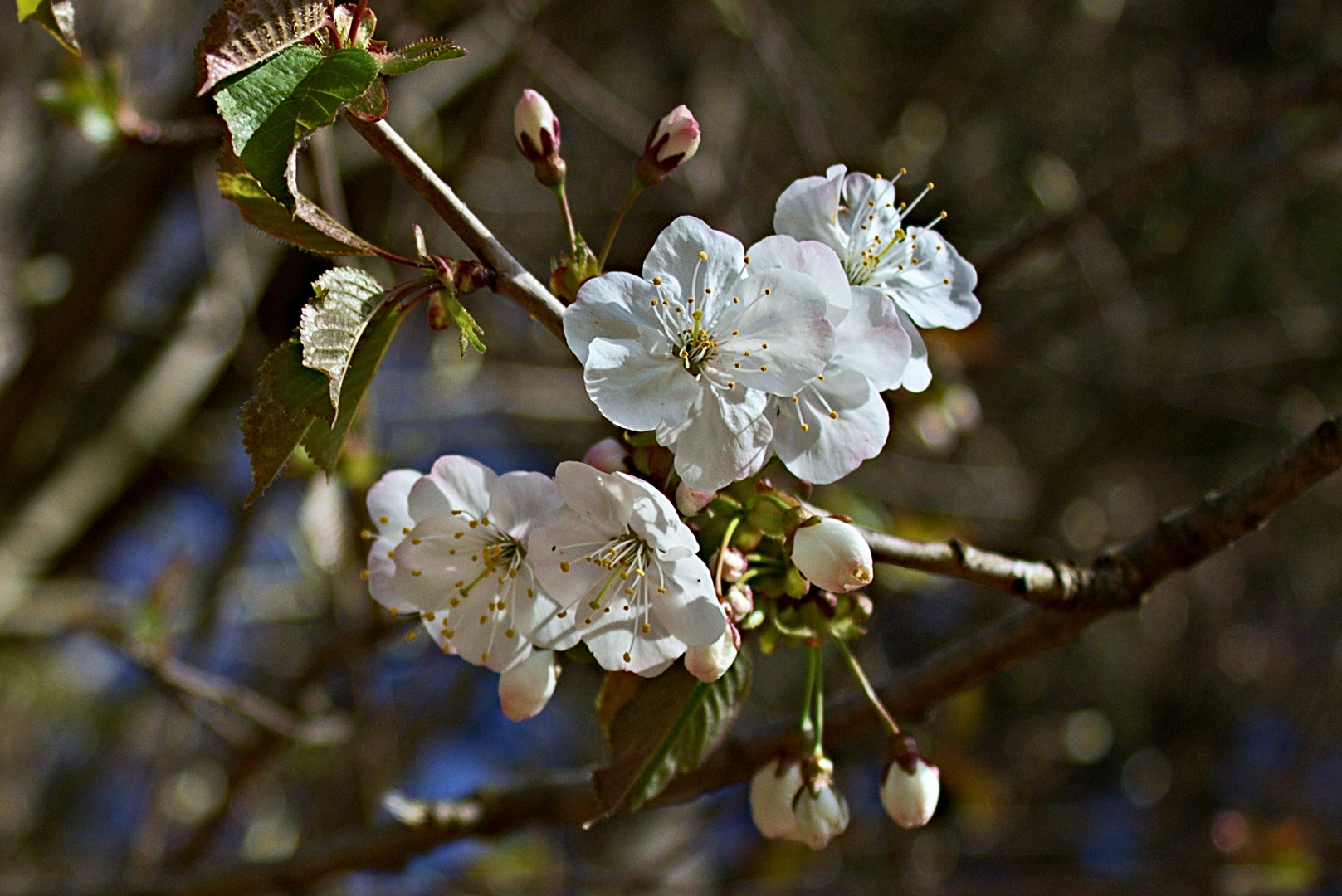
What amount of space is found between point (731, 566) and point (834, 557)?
13 centimetres

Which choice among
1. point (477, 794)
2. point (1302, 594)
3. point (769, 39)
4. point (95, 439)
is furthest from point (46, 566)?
point (1302, 594)

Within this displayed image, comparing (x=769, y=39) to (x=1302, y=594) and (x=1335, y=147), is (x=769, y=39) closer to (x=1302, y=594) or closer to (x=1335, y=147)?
(x=1335, y=147)

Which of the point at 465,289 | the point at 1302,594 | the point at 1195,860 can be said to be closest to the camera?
the point at 465,289

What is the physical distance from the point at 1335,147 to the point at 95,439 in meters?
3.64

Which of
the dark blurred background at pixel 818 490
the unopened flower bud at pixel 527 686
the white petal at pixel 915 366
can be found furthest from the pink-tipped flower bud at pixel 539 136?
the dark blurred background at pixel 818 490

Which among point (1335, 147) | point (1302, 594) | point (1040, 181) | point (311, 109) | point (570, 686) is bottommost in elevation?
point (570, 686)

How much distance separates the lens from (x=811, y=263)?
106cm

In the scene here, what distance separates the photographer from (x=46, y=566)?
10.9ft

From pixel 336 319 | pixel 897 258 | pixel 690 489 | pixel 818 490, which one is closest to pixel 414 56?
pixel 336 319

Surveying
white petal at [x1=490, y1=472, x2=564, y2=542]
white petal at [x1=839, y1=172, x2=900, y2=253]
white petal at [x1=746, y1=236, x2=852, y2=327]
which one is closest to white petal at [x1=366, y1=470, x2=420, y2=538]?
white petal at [x1=490, y1=472, x2=564, y2=542]

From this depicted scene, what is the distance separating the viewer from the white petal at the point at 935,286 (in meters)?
1.26

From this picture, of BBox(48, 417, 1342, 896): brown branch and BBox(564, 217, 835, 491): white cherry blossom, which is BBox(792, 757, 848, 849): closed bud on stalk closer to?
BBox(48, 417, 1342, 896): brown branch

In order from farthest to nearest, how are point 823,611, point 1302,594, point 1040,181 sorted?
point 1302,594, point 1040,181, point 823,611

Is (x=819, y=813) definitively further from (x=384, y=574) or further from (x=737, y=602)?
(x=384, y=574)
